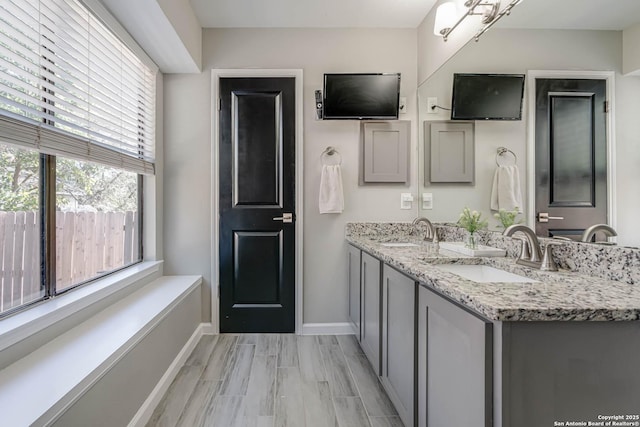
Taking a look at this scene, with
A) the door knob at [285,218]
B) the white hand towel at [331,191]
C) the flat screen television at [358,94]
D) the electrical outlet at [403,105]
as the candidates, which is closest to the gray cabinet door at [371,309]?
the white hand towel at [331,191]

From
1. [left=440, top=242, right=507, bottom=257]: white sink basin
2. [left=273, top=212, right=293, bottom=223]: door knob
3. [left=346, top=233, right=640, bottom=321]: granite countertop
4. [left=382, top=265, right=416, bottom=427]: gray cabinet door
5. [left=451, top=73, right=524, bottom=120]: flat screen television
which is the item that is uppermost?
[left=451, top=73, right=524, bottom=120]: flat screen television

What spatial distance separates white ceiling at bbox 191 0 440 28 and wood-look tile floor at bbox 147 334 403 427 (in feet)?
8.50

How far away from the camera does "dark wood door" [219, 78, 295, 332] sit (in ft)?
8.44

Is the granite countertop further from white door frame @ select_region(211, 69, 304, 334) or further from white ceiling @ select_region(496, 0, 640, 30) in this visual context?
white door frame @ select_region(211, 69, 304, 334)

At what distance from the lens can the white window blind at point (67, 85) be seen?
1181 mm

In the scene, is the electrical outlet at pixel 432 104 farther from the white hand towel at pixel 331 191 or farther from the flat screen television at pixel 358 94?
the white hand towel at pixel 331 191

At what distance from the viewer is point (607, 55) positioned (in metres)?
1.07

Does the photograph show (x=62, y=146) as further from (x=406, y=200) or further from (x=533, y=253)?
(x=406, y=200)

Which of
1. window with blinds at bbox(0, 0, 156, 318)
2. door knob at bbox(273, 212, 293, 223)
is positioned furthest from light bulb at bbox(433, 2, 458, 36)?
window with blinds at bbox(0, 0, 156, 318)

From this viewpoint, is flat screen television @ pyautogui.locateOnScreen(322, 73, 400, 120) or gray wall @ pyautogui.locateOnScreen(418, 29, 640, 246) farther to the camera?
flat screen television @ pyautogui.locateOnScreen(322, 73, 400, 120)

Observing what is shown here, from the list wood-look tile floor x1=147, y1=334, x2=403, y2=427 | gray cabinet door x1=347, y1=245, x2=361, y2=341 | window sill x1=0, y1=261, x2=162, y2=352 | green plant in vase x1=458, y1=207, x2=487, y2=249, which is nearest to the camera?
window sill x1=0, y1=261, x2=162, y2=352

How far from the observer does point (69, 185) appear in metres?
1.58

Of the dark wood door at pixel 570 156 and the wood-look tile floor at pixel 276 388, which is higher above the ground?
the dark wood door at pixel 570 156

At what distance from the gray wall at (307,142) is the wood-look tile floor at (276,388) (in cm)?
39
